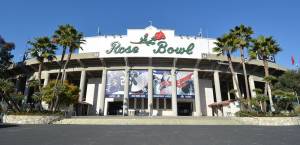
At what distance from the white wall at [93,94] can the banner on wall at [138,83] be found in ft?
29.8

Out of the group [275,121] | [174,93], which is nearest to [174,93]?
[174,93]

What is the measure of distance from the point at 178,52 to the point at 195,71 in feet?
18.5

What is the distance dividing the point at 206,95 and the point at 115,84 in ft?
68.1

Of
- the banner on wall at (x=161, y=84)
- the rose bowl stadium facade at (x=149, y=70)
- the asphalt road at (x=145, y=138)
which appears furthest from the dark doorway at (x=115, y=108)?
the asphalt road at (x=145, y=138)

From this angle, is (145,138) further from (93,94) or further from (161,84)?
(93,94)

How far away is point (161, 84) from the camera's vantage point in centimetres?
5066

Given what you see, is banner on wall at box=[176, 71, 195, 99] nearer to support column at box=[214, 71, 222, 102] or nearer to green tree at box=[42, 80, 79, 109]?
support column at box=[214, 71, 222, 102]

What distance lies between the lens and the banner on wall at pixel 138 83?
50.2m

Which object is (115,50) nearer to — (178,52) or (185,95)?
(178,52)

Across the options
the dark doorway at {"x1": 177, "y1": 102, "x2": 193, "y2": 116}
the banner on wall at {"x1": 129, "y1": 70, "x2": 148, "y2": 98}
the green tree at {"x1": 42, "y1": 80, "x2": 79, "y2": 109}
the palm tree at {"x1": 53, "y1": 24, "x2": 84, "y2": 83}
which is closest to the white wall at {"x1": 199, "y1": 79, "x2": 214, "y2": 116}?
the dark doorway at {"x1": 177, "y1": 102, "x2": 193, "y2": 116}

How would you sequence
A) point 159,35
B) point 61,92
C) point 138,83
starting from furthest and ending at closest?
point 159,35
point 138,83
point 61,92

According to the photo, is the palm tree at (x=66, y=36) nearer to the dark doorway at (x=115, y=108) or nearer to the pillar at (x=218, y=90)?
the dark doorway at (x=115, y=108)

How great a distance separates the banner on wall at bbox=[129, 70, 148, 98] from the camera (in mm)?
50219

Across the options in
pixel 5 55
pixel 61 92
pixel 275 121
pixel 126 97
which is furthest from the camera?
pixel 5 55
